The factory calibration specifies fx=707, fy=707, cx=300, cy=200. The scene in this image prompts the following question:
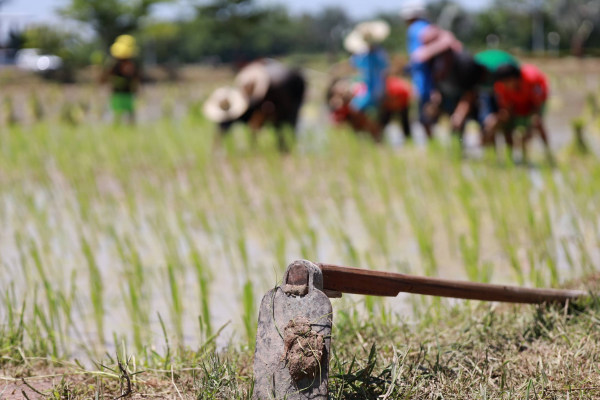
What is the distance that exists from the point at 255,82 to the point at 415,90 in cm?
145

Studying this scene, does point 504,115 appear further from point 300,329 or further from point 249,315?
point 300,329

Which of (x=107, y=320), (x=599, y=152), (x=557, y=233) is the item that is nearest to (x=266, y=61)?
(x=599, y=152)

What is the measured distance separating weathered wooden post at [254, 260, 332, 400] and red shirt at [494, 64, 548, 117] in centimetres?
398

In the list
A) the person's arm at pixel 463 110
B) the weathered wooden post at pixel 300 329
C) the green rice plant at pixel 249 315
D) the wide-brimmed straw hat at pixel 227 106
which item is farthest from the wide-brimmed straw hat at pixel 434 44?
the weathered wooden post at pixel 300 329

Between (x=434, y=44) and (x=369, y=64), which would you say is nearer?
(x=434, y=44)

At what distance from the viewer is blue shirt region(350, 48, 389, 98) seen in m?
6.19

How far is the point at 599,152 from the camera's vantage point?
6.05m

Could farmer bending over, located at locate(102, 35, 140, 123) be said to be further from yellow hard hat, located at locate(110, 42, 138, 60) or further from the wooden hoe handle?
the wooden hoe handle

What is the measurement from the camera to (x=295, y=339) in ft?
4.45

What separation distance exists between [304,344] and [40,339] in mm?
942

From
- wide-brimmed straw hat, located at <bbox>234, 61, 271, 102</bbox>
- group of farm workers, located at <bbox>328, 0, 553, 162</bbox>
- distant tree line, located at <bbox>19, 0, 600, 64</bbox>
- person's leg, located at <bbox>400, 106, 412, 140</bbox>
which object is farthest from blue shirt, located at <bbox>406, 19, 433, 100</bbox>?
distant tree line, located at <bbox>19, 0, 600, 64</bbox>

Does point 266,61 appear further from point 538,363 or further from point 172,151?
point 538,363

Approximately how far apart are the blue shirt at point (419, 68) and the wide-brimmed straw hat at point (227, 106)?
4.78 ft

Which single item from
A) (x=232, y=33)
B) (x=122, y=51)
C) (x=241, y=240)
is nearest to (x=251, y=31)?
(x=232, y=33)
